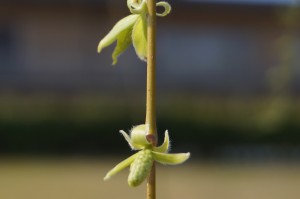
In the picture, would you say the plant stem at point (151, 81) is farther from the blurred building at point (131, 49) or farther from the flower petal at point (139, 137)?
the blurred building at point (131, 49)

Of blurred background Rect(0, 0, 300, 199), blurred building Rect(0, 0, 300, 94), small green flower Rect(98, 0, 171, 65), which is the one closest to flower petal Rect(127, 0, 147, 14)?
small green flower Rect(98, 0, 171, 65)

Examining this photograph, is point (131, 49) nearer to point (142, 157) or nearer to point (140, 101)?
point (140, 101)

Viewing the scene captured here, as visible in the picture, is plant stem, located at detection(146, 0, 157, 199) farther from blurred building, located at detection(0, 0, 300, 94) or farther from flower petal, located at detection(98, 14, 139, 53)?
blurred building, located at detection(0, 0, 300, 94)

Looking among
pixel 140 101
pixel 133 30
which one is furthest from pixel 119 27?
pixel 140 101

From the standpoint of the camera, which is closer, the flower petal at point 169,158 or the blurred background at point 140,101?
the flower petal at point 169,158

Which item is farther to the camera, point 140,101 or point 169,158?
point 140,101

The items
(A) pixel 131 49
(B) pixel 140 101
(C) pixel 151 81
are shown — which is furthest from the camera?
(A) pixel 131 49

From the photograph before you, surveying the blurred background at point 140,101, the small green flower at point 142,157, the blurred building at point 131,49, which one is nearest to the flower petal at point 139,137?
the small green flower at point 142,157
